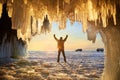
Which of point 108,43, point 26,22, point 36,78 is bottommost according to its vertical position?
point 36,78

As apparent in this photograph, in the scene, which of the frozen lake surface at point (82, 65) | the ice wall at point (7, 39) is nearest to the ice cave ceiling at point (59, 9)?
the frozen lake surface at point (82, 65)

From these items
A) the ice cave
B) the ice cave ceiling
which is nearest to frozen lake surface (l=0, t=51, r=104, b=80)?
the ice cave

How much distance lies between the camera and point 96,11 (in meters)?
8.52

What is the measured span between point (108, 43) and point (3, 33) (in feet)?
40.0

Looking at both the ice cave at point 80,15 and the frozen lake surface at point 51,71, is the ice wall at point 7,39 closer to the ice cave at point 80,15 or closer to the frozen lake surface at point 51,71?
the frozen lake surface at point 51,71

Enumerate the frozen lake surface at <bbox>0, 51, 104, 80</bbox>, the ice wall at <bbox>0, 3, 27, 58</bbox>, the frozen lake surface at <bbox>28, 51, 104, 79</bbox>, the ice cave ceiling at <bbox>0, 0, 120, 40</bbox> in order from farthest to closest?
1. the ice wall at <bbox>0, 3, 27, 58</bbox>
2. the frozen lake surface at <bbox>28, 51, 104, 79</bbox>
3. the frozen lake surface at <bbox>0, 51, 104, 80</bbox>
4. the ice cave ceiling at <bbox>0, 0, 120, 40</bbox>

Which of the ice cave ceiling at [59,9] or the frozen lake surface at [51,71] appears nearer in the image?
the ice cave ceiling at [59,9]

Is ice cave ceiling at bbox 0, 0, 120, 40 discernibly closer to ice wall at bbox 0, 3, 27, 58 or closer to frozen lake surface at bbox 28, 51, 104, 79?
frozen lake surface at bbox 28, 51, 104, 79

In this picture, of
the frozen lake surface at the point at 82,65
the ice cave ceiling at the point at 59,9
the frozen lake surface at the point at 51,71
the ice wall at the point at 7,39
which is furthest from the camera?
the ice wall at the point at 7,39

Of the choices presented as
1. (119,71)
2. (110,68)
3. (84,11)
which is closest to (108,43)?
(110,68)

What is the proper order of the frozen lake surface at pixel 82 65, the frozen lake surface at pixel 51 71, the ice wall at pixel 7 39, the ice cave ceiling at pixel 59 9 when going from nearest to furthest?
1. the ice cave ceiling at pixel 59 9
2. the frozen lake surface at pixel 51 71
3. the frozen lake surface at pixel 82 65
4. the ice wall at pixel 7 39

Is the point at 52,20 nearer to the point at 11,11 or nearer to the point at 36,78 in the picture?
the point at 11,11

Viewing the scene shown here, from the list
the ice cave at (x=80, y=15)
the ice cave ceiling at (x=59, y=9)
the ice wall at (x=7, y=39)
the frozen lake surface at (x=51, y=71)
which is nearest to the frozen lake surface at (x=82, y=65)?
the frozen lake surface at (x=51, y=71)

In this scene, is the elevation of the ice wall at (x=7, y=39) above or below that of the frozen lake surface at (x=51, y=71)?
above
